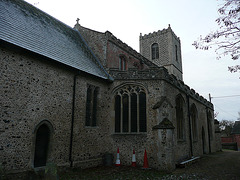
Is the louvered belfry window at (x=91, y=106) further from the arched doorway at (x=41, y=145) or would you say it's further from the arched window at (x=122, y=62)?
the arched window at (x=122, y=62)

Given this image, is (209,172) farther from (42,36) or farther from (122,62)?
(42,36)

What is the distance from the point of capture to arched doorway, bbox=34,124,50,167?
8.96 metres

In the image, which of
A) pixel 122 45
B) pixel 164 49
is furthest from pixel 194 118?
pixel 164 49

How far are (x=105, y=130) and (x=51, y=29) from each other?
743 centimetres

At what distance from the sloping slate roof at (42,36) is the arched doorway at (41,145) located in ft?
11.7

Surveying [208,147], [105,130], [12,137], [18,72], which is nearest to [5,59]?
[18,72]

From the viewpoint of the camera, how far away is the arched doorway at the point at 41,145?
29.4 feet

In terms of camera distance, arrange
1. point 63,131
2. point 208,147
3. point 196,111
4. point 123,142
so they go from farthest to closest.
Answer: point 208,147 → point 196,111 → point 123,142 → point 63,131

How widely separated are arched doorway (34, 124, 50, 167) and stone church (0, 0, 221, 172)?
0.14ft

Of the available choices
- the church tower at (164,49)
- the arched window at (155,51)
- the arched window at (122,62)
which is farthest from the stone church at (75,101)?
the arched window at (155,51)

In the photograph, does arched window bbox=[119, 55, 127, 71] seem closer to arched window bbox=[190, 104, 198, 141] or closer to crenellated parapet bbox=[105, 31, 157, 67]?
crenellated parapet bbox=[105, 31, 157, 67]

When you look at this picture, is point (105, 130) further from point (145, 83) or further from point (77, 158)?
point (145, 83)

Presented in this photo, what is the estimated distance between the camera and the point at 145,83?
12.8 m

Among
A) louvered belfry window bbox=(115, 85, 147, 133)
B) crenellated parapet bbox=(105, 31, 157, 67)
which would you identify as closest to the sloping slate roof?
louvered belfry window bbox=(115, 85, 147, 133)
